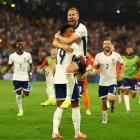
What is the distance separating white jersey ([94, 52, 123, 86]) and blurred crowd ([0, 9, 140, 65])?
32657 mm

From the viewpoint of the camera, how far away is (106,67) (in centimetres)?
1783

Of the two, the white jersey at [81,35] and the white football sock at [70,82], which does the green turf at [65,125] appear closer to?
the white football sock at [70,82]

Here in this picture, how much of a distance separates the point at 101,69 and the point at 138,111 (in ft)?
16.1

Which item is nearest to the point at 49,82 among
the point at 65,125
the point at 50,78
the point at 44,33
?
the point at 50,78

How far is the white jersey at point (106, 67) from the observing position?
57.9ft

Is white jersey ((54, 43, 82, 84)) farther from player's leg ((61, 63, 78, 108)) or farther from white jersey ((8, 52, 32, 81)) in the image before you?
white jersey ((8, 52, 32, 81))

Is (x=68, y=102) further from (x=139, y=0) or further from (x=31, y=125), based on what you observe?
(x=139, y=0)

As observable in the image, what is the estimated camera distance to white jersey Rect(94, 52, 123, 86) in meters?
17.7

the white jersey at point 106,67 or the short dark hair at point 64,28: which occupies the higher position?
the short dark hair at point 64,28

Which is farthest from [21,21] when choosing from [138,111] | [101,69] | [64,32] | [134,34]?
[64,32]

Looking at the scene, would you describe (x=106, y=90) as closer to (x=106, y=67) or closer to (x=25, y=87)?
(x=106, y=67)

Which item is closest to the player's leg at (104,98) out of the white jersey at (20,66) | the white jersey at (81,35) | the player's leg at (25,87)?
the white jersey at (81,35)

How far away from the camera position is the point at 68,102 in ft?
42.7

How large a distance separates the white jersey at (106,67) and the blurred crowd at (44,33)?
32.7m
